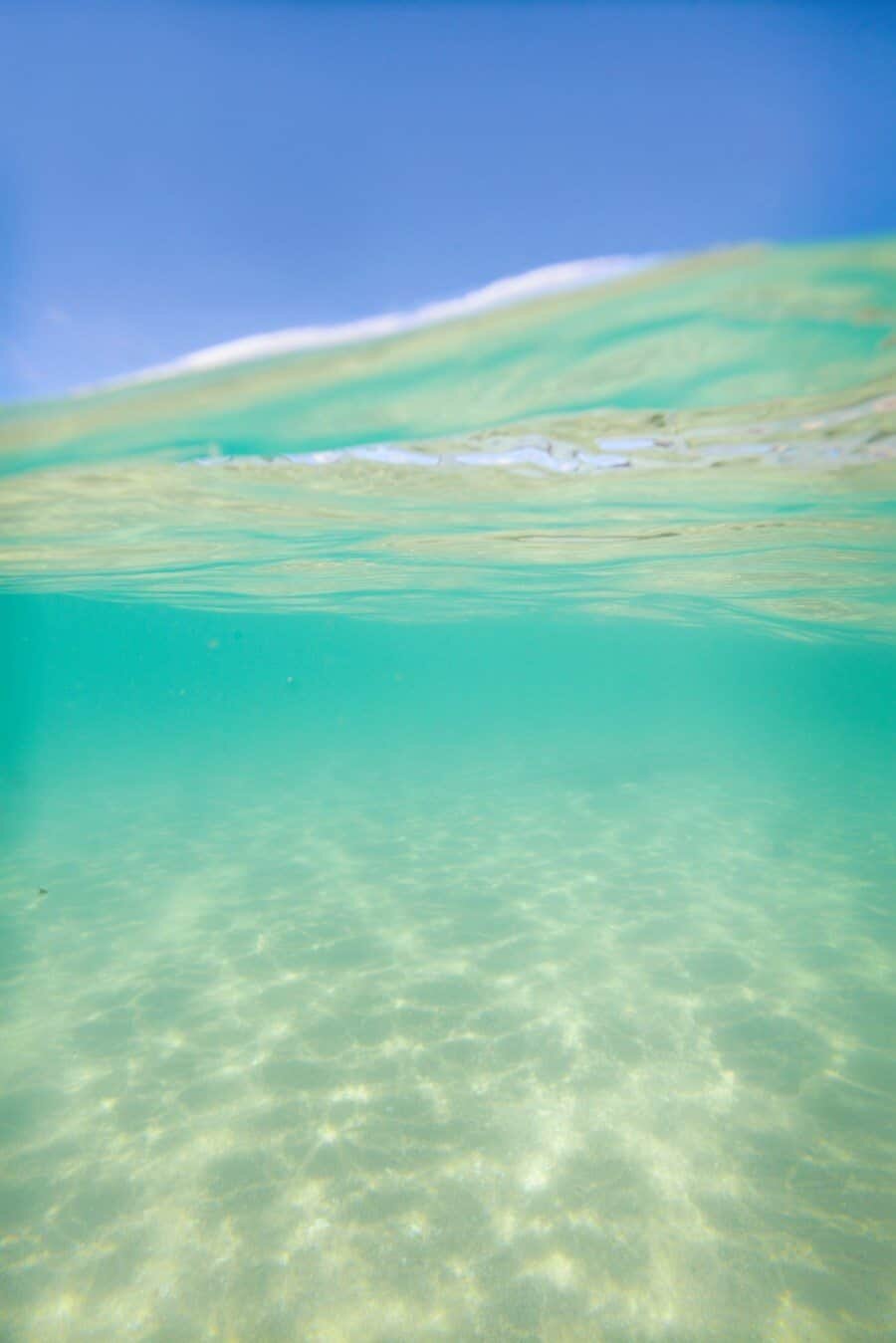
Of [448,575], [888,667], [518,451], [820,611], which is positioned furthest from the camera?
[888,667]

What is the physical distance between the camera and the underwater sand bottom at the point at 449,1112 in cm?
548

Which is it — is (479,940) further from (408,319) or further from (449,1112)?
(408,319)

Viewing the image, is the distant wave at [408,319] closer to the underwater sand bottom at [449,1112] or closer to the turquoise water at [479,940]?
the turquoise water at [479,940]

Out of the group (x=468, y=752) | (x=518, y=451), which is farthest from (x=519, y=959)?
(x=468, y=752)

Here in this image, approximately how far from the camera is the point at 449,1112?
7.36 m

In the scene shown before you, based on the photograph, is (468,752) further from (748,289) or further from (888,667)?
(888,667)

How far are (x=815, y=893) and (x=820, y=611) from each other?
1817 cm

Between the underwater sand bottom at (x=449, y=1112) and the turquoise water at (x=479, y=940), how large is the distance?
0.14ft

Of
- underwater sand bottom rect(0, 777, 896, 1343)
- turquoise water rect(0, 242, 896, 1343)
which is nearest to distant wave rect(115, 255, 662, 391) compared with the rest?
turquoise water rect(0, 242, 896, 1343)

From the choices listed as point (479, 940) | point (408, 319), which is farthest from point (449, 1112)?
point (408, 319)

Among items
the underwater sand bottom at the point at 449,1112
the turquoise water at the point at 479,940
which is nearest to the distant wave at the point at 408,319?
the turquoise water at the point at 479,940

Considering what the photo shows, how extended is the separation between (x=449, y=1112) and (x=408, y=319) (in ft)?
29.8

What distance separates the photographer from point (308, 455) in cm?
1327

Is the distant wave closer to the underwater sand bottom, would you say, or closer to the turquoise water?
the turquoise water
